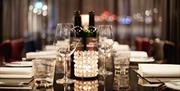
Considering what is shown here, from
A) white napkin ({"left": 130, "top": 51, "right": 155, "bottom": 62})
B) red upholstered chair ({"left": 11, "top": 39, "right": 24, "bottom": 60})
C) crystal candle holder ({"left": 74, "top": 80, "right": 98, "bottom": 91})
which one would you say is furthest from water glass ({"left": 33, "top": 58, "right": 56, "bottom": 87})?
red upholstered chair ({"left": 11, "top": 39, "right": 24, "bottom": 60})

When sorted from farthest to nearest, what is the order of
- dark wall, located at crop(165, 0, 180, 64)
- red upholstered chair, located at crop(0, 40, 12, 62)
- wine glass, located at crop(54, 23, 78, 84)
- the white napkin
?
dark wall, located at crop(165, 0, 180, 64) → red upholstered chair, located at crop(0, 40, 12, 62) → the white napkin → wine glass, located at crop(54, 23, 78, 84)

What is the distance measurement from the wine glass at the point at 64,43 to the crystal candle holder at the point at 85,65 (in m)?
0.06

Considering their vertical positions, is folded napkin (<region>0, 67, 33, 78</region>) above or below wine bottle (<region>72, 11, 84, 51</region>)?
below

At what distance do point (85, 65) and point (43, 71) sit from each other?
21 cm

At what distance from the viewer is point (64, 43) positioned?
1.68 metres

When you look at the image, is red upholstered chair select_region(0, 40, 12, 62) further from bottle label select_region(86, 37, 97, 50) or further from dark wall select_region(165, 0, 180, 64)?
dark wall select_region(165, 0, 180, 64)

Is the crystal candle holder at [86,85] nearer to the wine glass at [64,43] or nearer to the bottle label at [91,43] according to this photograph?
the wine glass at [64,43]

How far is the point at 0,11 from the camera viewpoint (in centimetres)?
675

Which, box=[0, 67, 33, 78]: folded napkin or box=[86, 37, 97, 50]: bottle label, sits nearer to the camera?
box=[0, 67, 33, 78]: folded napkin

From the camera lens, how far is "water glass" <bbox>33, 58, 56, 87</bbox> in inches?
57.4

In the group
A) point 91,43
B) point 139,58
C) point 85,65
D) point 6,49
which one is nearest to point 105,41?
point 91,43

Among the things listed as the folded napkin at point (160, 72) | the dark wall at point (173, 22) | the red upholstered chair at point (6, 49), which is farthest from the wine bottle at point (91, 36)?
the dark wall at point (173, 22)

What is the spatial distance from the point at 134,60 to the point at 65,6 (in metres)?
6.76

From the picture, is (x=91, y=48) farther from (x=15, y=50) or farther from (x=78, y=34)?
(x=15, y=50)
